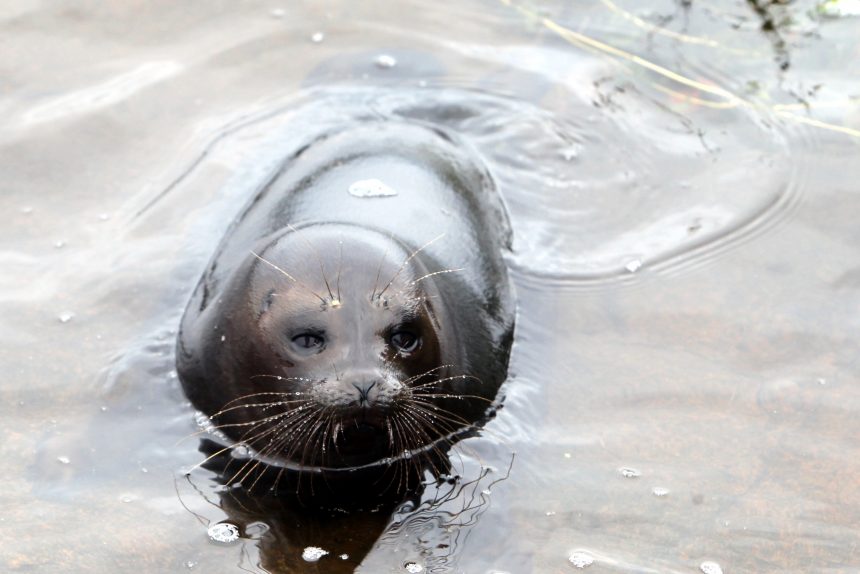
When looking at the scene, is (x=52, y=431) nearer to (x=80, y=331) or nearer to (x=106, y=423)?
(x=106, y=423)

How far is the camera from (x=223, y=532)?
5242 mm

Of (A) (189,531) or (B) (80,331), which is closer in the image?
(A) (189,531)

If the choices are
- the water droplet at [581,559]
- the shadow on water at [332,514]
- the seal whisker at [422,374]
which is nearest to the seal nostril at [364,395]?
the seal whisker at [422,374]

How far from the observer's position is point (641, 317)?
677 cm

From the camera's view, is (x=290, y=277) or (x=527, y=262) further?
(x=527, y=262)

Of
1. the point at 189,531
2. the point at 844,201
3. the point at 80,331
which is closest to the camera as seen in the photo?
the point at 189,531

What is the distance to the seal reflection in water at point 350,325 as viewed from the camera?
5.29 meters

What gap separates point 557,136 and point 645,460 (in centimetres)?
301

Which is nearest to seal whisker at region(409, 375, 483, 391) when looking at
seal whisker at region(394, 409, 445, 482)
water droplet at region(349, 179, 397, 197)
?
seal whisker at region(394, 409, 445, 482)

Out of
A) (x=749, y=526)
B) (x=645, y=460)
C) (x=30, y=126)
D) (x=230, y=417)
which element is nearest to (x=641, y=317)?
(x=645, y=460)

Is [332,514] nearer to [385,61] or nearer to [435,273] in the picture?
[435,273]

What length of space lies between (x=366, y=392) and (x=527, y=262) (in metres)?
2.35

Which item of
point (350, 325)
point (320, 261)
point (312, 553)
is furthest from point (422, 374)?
point (312, 553)

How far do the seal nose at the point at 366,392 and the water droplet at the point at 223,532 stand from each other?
0.79 metres
